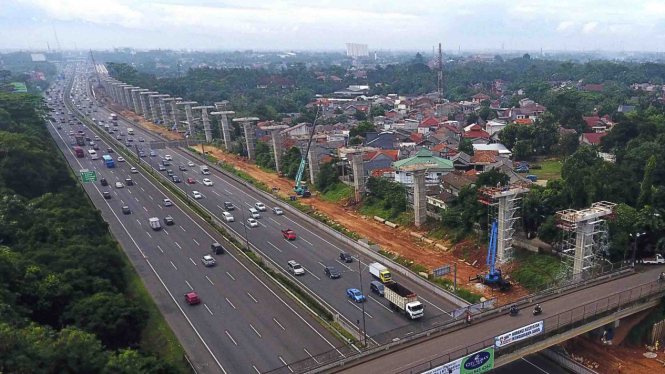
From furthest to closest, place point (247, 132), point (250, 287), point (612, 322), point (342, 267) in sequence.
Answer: point (247, 132), point (342, 267), point (250, 287), point (612, 322)

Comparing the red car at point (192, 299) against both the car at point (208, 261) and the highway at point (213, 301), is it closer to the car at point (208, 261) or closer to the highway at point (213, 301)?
the highway at point (213, 301)

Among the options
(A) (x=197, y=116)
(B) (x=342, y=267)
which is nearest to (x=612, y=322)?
(B) (x=342, y=267)

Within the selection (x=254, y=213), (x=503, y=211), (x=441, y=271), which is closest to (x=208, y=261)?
(x=254, y=213)

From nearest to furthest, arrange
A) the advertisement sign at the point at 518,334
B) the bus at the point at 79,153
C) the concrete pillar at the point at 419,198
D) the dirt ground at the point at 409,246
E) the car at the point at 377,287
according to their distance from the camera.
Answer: the advertisement sign at the point at 518,334 < the car at the point at 377,287 < the dirt ground at the point at 409,246 < the concrete pillar at the point at 419,198 < the bus at the point at 79,153

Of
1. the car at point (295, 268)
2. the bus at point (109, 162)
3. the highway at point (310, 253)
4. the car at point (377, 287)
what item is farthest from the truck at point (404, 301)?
the bus at point (109, 162)

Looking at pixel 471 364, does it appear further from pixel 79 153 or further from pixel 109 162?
pixel 79 153

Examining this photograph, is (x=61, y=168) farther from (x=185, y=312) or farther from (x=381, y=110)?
(x=381, y=110)
